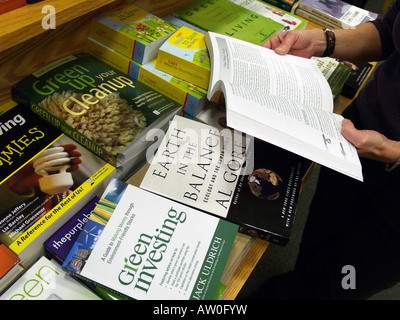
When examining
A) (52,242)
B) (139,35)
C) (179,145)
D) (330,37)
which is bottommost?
(52,242)

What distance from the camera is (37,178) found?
74 cm

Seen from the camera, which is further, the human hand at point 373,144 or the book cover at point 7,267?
the human hand at point 373,144

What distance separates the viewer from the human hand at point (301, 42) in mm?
1080

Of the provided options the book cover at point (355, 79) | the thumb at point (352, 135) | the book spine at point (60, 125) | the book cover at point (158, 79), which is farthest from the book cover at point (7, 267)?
the book cover at point (355, 79)

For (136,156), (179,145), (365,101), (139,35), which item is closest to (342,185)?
(365,101)

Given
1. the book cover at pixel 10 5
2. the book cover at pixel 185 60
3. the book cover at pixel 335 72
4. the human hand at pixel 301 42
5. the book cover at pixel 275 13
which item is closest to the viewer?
the book cover at pixel 10 5

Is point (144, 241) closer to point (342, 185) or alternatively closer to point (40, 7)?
point (40, 7)

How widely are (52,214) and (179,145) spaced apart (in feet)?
1.13

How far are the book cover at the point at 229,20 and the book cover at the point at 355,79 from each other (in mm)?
322

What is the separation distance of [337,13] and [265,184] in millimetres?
1085

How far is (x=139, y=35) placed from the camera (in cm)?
99

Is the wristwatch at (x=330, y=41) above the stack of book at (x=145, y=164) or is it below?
above
